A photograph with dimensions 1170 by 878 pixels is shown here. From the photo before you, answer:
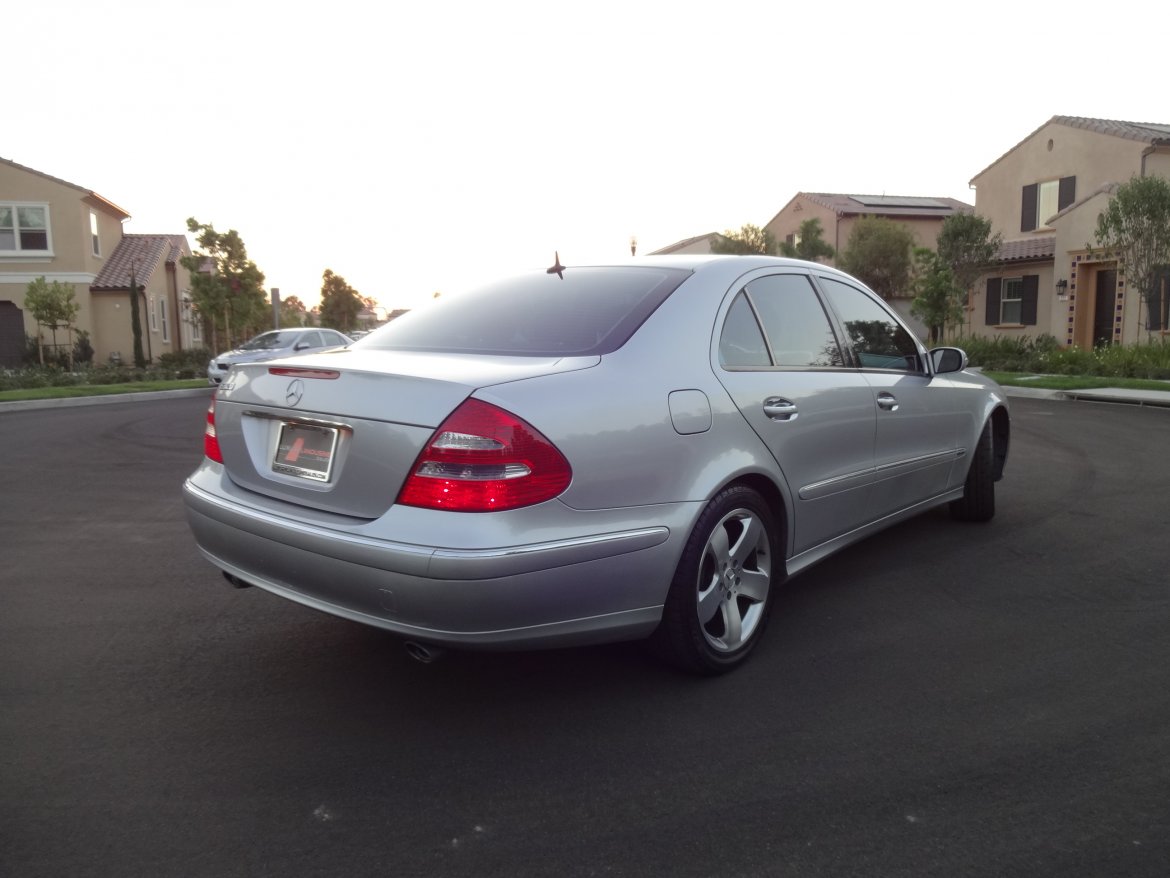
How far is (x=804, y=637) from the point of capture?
4.07 m

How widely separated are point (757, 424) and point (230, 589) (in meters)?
2.87

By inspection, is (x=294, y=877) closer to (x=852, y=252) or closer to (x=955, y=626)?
(x=955, y=626)

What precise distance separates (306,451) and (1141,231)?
19.7m

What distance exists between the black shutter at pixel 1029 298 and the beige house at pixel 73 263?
89.7ft

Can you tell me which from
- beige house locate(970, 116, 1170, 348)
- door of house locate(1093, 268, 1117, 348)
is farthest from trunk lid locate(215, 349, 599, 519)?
door of house locate(1093, 268, 1117, 348)

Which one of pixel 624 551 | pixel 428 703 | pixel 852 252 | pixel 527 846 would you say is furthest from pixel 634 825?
pixel 852 252

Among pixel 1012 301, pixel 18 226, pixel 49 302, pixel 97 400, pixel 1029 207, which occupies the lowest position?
pixel 97 400

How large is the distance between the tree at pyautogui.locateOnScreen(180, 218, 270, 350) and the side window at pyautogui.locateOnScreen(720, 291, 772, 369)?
2974 cm

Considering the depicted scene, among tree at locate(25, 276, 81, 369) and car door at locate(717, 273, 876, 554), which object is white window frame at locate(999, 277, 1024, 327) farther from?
tree at locate(25, 276, 81, 369)

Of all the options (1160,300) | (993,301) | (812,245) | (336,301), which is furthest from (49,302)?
(336,301)

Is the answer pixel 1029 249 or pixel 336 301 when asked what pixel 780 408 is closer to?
pixel 1029 249

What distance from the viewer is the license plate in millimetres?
3178

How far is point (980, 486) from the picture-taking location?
19.5ft

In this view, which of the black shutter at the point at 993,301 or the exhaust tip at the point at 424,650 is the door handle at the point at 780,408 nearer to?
the exhaust tip at the point at 424,650
